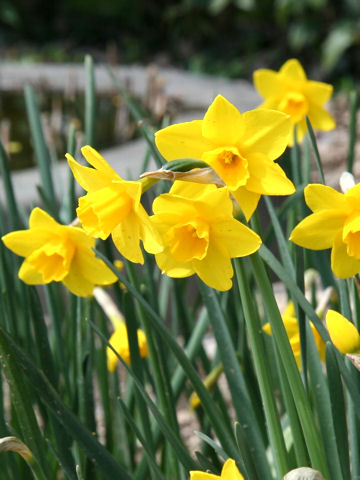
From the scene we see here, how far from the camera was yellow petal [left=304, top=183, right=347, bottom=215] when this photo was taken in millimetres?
600

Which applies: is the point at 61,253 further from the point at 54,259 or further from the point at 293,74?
the point at 293,74

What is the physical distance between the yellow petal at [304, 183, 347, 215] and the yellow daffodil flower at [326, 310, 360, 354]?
103 mm

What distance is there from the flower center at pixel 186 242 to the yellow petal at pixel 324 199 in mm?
89

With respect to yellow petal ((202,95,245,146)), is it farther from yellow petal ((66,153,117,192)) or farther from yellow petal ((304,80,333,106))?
yellow petal ((304,80,333,106))

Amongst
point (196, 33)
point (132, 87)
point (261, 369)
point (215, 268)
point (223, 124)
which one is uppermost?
point (223, 124)

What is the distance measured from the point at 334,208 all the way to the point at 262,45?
7011 millimetres

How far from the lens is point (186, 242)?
0.59 meters

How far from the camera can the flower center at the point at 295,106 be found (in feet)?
3.46

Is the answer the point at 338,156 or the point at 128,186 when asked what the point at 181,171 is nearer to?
the point at 128,186

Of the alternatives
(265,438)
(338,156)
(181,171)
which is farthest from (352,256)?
(338,156)

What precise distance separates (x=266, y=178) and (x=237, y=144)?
42mm

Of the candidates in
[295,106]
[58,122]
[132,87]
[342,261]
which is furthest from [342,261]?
[132,87]

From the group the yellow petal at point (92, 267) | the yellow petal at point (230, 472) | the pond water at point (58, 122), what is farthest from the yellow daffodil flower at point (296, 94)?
the pond water at point (58, 122)

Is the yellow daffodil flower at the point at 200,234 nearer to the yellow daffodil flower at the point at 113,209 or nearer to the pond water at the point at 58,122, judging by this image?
the yellow daffodil flower at the point at 113,209
